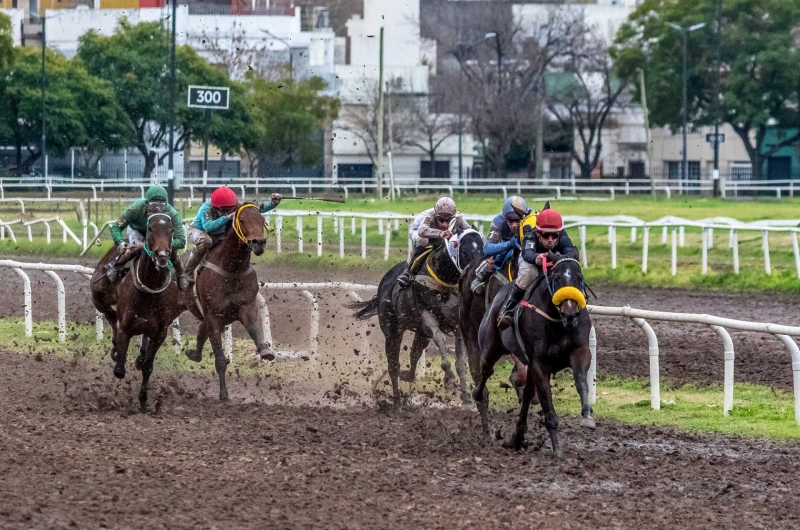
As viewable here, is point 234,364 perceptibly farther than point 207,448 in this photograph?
Yes

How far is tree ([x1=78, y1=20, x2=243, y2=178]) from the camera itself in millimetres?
39344

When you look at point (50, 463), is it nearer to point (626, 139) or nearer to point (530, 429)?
point (530, 429)

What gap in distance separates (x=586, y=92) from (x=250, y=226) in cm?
4543

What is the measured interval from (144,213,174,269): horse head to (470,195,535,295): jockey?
233 cm

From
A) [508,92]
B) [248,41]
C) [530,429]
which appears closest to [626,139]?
[508,92]

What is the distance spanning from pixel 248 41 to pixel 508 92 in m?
10.6

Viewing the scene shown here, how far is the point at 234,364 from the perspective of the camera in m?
13.1

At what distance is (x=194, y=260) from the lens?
1120 cm

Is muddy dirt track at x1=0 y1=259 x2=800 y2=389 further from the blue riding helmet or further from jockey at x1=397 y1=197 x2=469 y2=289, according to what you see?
the blue riding helmet

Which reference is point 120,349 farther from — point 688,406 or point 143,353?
point 688,406

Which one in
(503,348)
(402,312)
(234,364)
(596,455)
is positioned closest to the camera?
(596,455)

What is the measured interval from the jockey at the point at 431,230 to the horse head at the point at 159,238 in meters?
2.14

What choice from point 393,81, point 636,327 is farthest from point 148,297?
point 393,81

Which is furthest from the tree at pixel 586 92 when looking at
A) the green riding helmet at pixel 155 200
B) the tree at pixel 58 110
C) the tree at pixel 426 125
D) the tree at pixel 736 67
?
the green riding helmet at pixel 155 200
